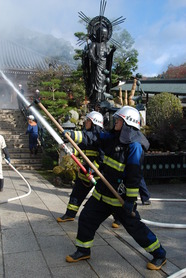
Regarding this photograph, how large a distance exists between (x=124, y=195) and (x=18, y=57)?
1187 inches

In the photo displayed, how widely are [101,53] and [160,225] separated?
261 inches

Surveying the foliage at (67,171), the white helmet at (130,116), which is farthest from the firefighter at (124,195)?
the foliage at (67,171)

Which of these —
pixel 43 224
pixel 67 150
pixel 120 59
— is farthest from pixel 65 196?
pixel 120 59

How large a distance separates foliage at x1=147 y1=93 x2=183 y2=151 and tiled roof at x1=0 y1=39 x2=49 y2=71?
762 inches

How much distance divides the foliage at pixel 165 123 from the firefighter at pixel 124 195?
21.4ft

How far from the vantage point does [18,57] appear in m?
31.2

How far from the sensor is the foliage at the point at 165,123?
9.93 meters

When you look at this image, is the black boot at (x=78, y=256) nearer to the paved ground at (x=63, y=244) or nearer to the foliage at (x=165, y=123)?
the paved ground at (x=63, y=244)

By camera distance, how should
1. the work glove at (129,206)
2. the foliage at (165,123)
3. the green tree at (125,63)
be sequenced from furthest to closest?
the green tree at (125,63), the foliage at (165,123), the work glove at (129,206)

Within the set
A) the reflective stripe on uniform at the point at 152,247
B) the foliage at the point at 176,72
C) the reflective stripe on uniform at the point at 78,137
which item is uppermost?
the foliage at the point at 176,72

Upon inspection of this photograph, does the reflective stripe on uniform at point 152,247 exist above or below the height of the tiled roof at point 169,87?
below

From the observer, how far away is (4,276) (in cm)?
331

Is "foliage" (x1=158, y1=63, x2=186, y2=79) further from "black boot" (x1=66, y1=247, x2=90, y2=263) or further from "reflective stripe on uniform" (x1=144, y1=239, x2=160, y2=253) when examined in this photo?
"black boot" (x1=66, y1=247, x2=90, y2=263)

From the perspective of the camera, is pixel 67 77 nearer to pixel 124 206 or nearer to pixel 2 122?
pixel 2 122
